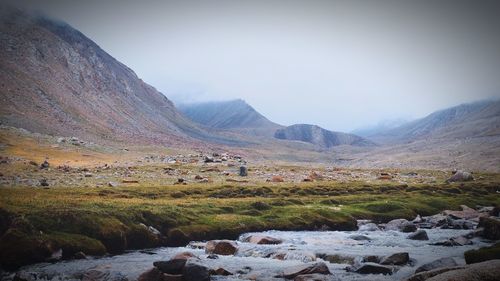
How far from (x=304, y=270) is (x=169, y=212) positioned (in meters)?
20.4

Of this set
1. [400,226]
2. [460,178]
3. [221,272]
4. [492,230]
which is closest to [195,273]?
[221,272]

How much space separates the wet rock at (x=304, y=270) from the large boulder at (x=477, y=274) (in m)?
9.67

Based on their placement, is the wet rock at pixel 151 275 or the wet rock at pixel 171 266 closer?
the wet rock at pixel 151 275

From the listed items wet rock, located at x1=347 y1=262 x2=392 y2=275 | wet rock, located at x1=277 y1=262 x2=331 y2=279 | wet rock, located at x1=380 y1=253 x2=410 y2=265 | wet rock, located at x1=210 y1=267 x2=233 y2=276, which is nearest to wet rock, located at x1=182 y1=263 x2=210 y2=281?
wet rock, located at x1=210 y1=267 x2=233 y2=276

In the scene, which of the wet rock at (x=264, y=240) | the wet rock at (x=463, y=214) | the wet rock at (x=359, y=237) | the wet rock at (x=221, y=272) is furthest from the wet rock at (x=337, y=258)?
the wet rock at (x=463, y=214)

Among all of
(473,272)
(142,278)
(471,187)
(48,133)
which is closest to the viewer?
(473,272)

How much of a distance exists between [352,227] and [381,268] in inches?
934

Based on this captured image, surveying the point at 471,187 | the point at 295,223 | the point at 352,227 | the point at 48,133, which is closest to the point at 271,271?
the point at 295,223

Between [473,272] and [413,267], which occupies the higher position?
[473,272]

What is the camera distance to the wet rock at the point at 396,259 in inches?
1357

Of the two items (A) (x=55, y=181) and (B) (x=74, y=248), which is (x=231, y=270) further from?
(A) (x=55, y=181)

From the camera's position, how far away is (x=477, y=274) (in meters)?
21.6

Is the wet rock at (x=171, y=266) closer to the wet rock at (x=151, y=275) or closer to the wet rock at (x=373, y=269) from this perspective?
the wet rock at (x=151, y=275)

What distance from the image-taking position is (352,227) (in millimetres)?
55594
